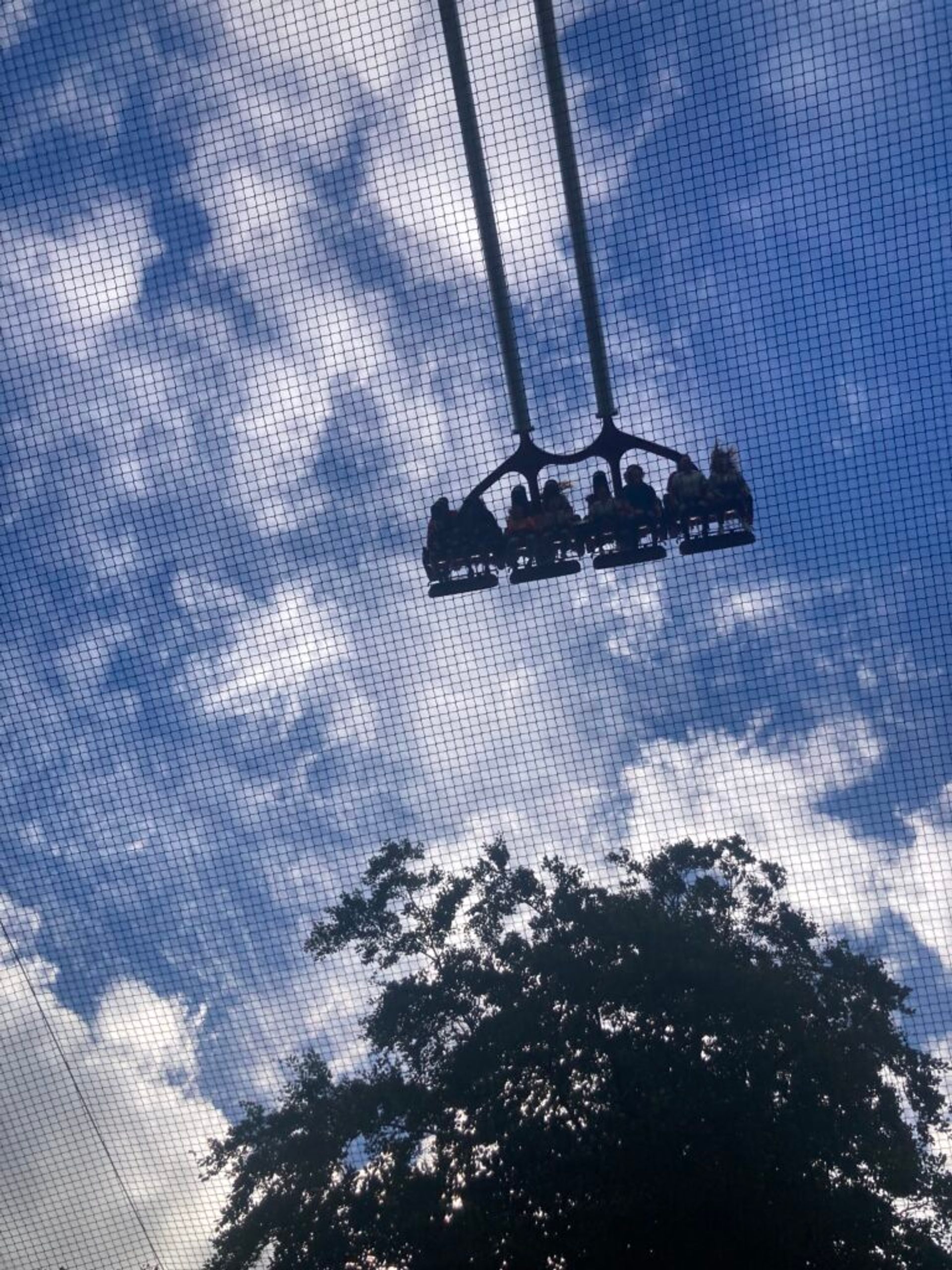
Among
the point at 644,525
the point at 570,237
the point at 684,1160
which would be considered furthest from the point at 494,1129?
the point at 570,237

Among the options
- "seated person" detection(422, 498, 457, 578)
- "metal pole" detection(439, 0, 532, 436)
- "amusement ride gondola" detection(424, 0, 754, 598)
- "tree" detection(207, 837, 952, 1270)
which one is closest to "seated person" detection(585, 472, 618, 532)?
"amusement ride gondola" detection(424, 0, 754, 598)

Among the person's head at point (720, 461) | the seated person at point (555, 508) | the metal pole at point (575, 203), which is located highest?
the metal pole at point (575, 203)

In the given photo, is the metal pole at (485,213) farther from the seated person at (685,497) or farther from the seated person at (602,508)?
the seated person at (685,497)

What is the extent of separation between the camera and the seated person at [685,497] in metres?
7.11

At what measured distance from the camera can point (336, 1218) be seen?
8.71 meters

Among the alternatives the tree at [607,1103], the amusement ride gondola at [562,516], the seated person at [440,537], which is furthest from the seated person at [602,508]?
the tree at [607,1103]

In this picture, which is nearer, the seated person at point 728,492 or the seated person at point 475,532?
the seated person at point 728,492

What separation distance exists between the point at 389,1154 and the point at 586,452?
6.55 metres

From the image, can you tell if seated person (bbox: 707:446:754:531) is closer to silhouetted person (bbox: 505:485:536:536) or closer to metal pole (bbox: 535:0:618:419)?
metal pole (bbox: 535:0:618:419)

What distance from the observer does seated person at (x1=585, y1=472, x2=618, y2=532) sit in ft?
23.9

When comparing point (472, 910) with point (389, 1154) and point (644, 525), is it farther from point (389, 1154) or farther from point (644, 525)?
point (644, 525)

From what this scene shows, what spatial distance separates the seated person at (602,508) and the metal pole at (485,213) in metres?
0.65

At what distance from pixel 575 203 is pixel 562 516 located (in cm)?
211

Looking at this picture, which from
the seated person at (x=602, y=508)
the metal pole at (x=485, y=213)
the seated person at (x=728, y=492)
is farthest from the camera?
the seated person at (x=602, y=508)
